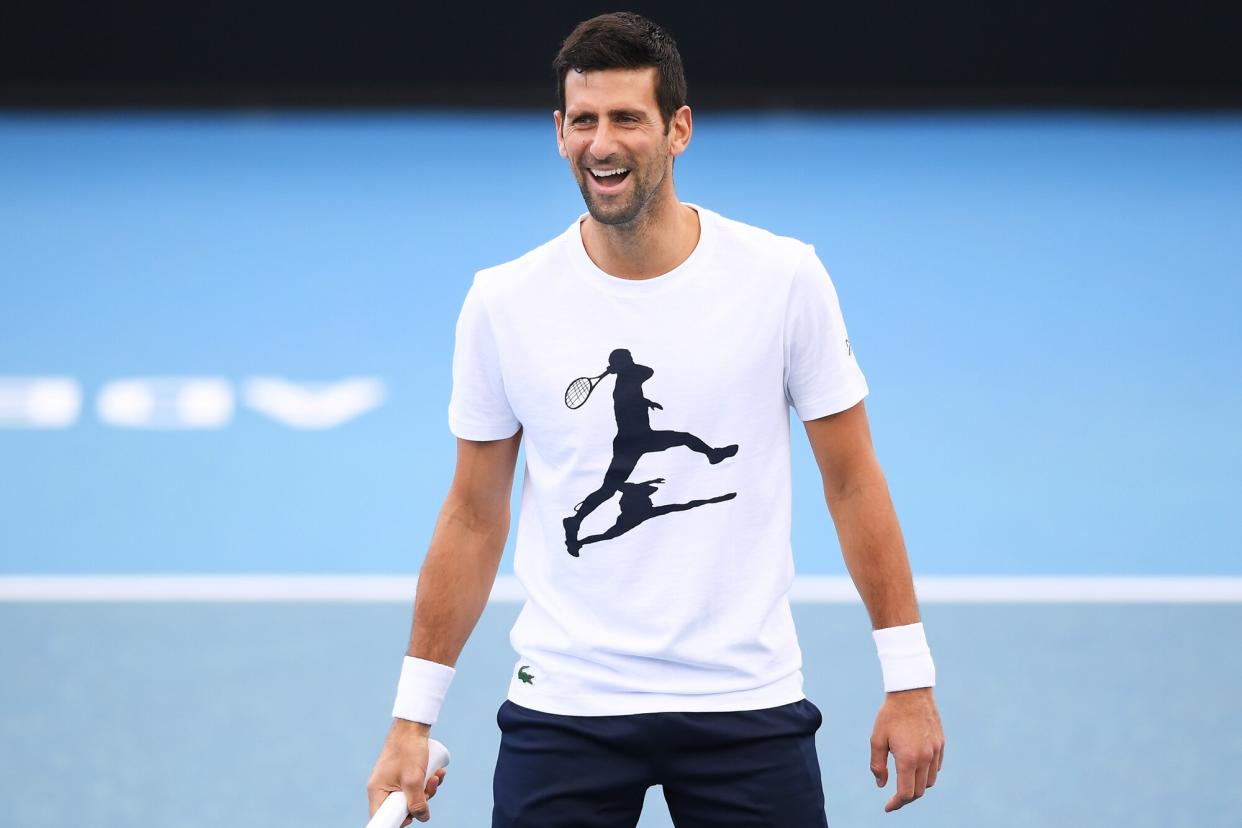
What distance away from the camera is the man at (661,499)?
8.13 feet

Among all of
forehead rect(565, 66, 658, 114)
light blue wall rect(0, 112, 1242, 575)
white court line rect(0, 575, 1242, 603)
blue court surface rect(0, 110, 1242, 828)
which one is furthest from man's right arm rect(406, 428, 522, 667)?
light blue wall rect(0, 112, 1242, 575)

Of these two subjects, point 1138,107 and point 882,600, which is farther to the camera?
point 1138,107

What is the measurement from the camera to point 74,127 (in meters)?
12.8

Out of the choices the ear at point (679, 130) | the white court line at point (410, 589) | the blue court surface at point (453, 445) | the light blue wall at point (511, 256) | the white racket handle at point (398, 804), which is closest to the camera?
the white racket handle at point (398, 804)

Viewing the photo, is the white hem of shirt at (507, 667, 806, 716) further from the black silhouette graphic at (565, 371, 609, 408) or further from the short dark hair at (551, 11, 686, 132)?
the short dark hair at (551, 11, 686, 132)

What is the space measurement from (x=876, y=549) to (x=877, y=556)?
11mm

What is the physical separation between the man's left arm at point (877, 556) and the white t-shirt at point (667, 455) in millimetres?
60

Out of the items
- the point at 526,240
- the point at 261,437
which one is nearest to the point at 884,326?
the point at 526,240

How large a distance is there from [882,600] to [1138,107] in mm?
11354

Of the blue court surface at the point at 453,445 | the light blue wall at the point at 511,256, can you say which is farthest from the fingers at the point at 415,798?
the light blue wall at the point at 511,256

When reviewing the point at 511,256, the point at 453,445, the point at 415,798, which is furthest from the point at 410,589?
the point at 511,256

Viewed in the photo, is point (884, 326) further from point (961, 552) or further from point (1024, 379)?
point (961, 552)

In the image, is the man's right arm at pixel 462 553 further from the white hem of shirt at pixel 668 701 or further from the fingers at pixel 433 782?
the white hem of shirt at pixel 668 701

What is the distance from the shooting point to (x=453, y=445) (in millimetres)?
6855
